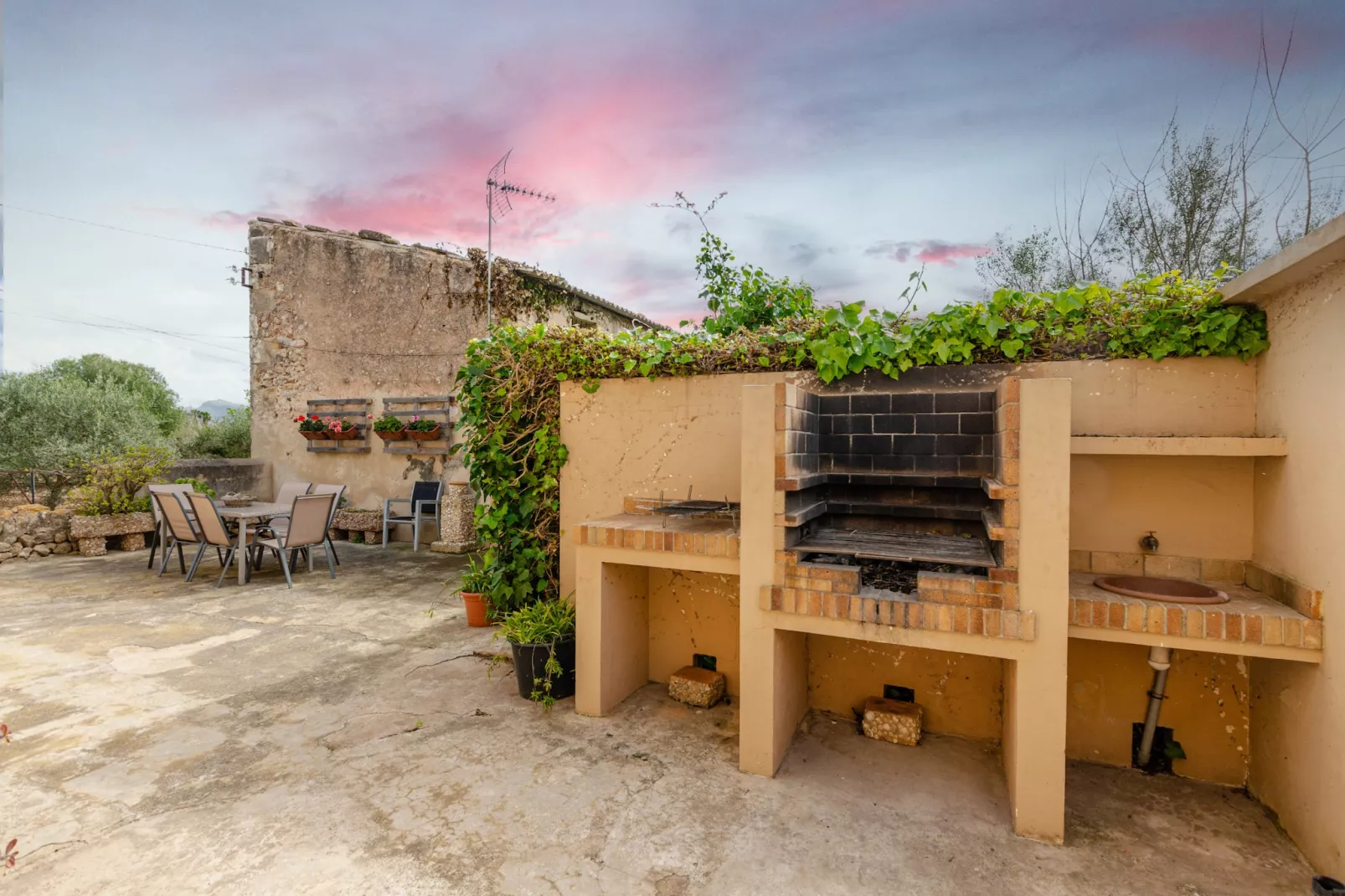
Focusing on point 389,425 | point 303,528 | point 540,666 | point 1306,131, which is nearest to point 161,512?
point 303,528

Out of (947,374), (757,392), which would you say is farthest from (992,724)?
(757,392)

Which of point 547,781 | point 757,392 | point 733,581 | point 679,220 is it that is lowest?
point 547,781

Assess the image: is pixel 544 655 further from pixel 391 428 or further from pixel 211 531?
pixel 391 428

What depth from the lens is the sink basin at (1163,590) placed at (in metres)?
2.22

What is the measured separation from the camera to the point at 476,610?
4.50m

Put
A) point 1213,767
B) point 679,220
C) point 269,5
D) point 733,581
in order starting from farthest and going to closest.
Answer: point 679,220 → point 269,5 → point 733,581 → point 1213,767

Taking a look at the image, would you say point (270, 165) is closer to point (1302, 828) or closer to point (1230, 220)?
point (1302, 828)

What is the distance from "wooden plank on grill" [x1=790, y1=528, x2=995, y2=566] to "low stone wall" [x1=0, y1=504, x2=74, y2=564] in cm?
881

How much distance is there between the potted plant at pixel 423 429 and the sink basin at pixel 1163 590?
23.3 feet

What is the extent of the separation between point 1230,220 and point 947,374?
18.4 ft

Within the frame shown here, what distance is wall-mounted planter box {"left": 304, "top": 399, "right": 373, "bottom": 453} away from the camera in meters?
8.12

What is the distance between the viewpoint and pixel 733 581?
3342 mm

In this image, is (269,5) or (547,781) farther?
(269,5)

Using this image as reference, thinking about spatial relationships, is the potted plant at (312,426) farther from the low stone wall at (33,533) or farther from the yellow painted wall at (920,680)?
the yellow painted wall at (920,680)
